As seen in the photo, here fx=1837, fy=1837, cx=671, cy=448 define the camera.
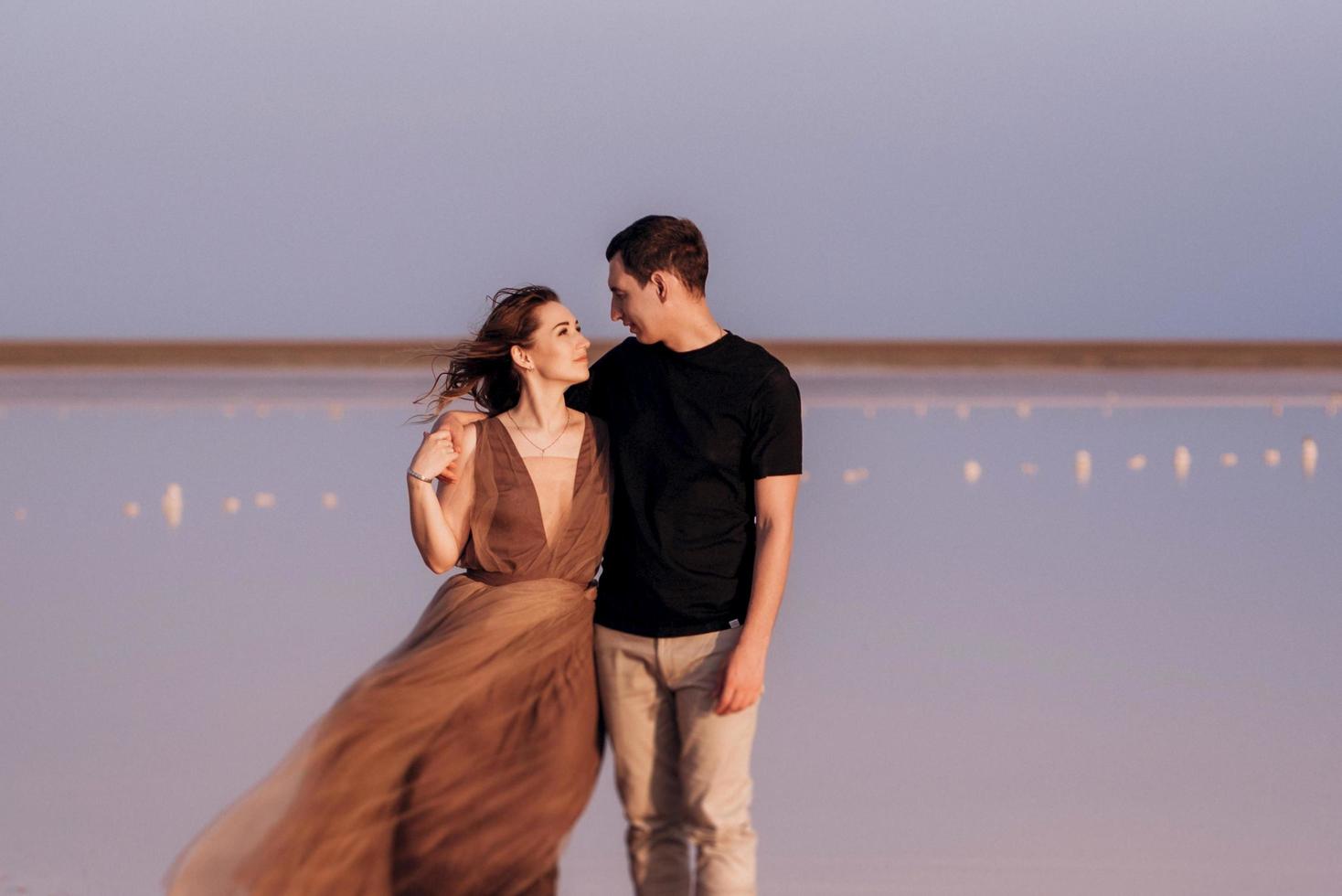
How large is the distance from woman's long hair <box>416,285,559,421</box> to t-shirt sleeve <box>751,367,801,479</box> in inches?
16.8

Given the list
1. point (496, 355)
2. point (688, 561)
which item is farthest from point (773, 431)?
point (496, 355)

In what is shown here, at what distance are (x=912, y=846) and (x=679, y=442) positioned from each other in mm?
901

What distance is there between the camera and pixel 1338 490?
25.6ft

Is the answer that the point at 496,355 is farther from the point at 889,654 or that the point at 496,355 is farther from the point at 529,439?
Answer: the point at 889,654

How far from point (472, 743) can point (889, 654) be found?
7.47 ft

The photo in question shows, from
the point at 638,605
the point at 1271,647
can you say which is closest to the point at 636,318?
the point at 638,605

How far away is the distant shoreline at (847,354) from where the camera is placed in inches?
908

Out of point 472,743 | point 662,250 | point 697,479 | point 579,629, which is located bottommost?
point 472,743

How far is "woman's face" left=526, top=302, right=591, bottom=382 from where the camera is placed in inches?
115

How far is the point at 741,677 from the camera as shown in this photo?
107 inches

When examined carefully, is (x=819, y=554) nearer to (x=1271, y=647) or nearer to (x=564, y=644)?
(x=1271, y=647)

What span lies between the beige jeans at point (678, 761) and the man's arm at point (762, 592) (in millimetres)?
52

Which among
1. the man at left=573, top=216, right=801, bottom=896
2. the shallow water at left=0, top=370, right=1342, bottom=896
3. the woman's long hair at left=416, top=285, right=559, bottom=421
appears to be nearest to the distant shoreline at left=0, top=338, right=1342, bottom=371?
the shallow water at left=0, top=370, right=1342, bottom=896

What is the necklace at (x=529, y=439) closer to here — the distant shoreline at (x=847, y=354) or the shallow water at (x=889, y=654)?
the shallow water at (x=889, y=654)
